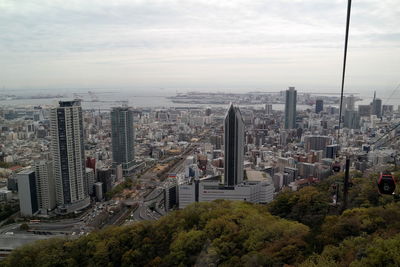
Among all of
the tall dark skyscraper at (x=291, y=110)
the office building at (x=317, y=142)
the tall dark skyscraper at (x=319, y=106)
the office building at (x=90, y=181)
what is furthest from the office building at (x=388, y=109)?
the tall dark skyscraper at (x=319, y=106)

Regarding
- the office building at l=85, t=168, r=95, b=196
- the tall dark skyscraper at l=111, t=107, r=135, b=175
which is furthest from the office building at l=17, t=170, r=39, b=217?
the tall dark skyscraper at l=111, t=107, r=135, b=175

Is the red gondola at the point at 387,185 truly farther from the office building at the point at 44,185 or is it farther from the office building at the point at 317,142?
the office building at the point at 317,142

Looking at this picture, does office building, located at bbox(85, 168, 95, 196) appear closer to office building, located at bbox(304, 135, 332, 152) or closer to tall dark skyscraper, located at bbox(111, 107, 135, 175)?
tall dark skyscraper, located at bbox(111, 107, 135, 175)

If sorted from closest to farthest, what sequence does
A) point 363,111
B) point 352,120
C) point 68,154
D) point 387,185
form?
point 387,185
point 68,154
point 363,111
point 352,120

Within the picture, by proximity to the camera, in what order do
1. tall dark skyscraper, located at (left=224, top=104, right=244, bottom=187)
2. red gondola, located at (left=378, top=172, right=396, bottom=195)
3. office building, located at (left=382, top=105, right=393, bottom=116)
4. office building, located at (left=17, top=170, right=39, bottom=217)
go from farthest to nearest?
1. tall dark skyscraper, located at (left=224, top=104, right=244, bottom=187)
2. office building, located at (left=17, top=170, right=39, bottom=217)
3. office building, located at (left=382, top=105, right=393, bottom=116)
4. red gondola, located at (left=378, top=172, right=396, bottom=195)

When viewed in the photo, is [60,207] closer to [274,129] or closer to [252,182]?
[252,182]

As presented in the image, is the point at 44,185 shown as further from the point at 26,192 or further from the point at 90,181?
the point at 90,181

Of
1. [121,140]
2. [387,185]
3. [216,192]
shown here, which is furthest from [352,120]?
[387,185]
